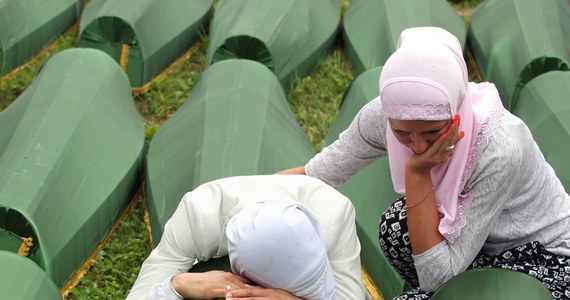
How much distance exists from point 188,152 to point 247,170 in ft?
0.86

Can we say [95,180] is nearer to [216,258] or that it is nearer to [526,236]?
[216,258]

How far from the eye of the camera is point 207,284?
219cm

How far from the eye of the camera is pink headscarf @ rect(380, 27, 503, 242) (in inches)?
83.6

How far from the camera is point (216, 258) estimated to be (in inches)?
92.1

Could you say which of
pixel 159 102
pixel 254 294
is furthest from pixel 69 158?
pixel 254 294

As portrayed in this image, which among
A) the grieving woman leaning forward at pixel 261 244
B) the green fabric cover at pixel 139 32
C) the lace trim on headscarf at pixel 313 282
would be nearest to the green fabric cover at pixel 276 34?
the green fabric cover at pixel 139 32

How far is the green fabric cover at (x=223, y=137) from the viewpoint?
2.98 metres

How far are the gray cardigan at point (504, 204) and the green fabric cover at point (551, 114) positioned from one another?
51 cm

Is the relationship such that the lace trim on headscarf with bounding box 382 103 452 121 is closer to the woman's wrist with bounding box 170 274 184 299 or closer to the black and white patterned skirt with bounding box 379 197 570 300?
the black and white patterned skirt with bounding box 379 197 570 300

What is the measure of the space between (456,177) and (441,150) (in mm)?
94

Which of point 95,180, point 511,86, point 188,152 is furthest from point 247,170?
point 511,86

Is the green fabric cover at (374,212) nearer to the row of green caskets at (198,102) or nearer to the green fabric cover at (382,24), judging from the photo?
the row of green caskets at (198,102)

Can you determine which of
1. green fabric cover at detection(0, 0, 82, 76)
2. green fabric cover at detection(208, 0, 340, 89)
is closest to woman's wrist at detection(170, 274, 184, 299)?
green fabric cover at detection(208, 0, 340, 89)

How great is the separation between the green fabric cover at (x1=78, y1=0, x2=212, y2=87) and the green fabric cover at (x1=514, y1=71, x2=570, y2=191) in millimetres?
1385
